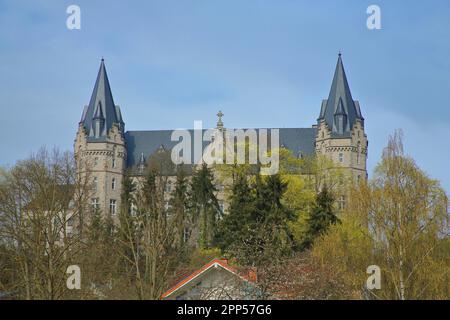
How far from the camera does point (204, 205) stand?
58.2 meters

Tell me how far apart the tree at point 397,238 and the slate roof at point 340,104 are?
144ft

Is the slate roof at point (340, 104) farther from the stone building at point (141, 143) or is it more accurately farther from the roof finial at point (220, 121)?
the roof finial at point (220, 121)

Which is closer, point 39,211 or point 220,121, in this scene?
point 39,211

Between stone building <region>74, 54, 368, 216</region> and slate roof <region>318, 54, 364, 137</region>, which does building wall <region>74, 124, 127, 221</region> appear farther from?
slate roof <region>318, 54, 364, 137</region>

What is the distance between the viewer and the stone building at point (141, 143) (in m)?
74.5

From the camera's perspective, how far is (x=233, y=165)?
6288 centimetres

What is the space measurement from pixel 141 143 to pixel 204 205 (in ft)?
85.0

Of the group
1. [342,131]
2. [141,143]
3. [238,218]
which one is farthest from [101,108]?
[238,218]

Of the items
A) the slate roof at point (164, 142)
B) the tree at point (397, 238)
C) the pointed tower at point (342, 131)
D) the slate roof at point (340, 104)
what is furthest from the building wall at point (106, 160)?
the tree at point (397, 238)

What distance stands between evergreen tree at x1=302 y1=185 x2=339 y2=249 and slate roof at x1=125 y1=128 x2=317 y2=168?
121ft

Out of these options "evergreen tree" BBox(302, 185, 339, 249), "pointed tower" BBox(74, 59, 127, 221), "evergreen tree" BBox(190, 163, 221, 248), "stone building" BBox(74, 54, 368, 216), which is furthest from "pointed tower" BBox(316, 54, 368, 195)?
"evergreen tree" BBox(302, 185, 339, 249)

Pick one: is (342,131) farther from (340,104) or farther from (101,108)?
(101,108)

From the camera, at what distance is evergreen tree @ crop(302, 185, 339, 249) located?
40.1 metres
